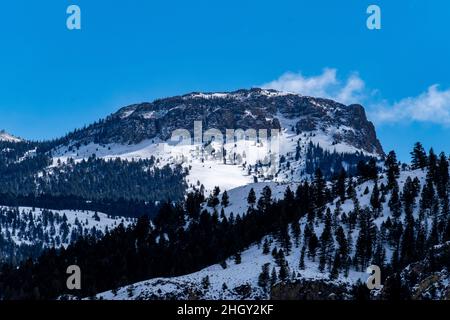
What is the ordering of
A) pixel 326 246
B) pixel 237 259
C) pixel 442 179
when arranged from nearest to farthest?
pixel 237 259 → pixel 326 246 → pixel 442 179

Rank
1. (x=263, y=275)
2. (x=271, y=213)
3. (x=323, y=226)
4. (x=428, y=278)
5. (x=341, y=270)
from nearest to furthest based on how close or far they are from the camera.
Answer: (x=428, y=278) → (x=263, y=275) → (x=341, y=270) → (x=323, y=226) → (x=271, y=213)

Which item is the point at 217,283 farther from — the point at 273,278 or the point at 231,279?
the point at 273,278

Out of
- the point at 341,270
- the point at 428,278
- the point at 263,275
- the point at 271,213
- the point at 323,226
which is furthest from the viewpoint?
the point at 271,213

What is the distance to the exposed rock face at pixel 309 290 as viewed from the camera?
383ft

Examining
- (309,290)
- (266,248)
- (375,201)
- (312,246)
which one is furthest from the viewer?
(375,201)

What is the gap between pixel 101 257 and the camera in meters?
179

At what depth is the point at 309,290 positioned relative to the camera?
117750mm

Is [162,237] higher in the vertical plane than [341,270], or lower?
higher

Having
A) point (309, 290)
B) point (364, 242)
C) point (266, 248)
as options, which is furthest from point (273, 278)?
point (364, 242)

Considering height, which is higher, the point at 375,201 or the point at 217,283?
the point at 375,201

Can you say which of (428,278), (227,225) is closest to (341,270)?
(428,278)

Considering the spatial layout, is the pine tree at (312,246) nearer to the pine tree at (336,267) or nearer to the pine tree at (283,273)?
the pine tree at (336,267)
